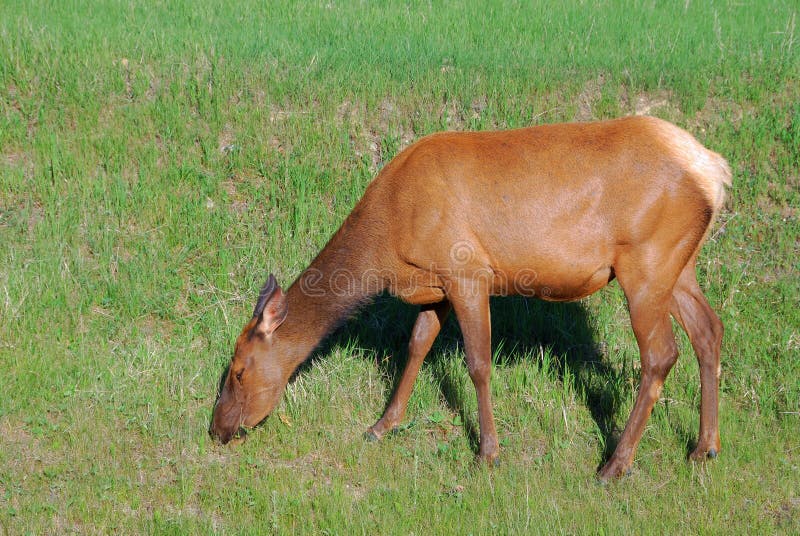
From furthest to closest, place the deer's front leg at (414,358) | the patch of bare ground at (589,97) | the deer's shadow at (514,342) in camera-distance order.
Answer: the patch of bare ground at (589,97) < the deer's shadow at (514,342) < the deer's front leg at (414,358)

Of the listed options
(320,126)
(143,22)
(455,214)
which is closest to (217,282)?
(320,126)

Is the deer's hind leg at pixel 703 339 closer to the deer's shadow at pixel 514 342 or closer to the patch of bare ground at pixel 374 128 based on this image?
the deer's shadow at pixel 514 342

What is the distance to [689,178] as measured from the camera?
217 inches

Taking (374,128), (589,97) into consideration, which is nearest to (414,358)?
(374,128)

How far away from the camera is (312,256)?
7.64 meters

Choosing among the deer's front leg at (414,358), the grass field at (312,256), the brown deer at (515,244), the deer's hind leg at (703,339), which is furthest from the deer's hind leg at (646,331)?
the deer's front leg at (414,358)

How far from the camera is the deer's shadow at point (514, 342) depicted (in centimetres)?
671

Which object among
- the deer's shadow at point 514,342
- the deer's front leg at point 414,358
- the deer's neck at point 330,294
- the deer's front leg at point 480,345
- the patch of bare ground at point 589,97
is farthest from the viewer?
the patch of bare ground at point 589,97

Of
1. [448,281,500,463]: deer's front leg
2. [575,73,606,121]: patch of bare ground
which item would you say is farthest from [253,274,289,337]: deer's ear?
[575,73,606,121]: patch of bare ground

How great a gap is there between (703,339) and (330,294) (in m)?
2.66

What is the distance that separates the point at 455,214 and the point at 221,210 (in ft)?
9.50

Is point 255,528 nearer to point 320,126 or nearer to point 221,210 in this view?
point 221,210

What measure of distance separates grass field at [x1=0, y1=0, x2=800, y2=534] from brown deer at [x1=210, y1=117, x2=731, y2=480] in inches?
16.9

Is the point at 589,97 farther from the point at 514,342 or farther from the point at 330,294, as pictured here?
the point at 330,294
